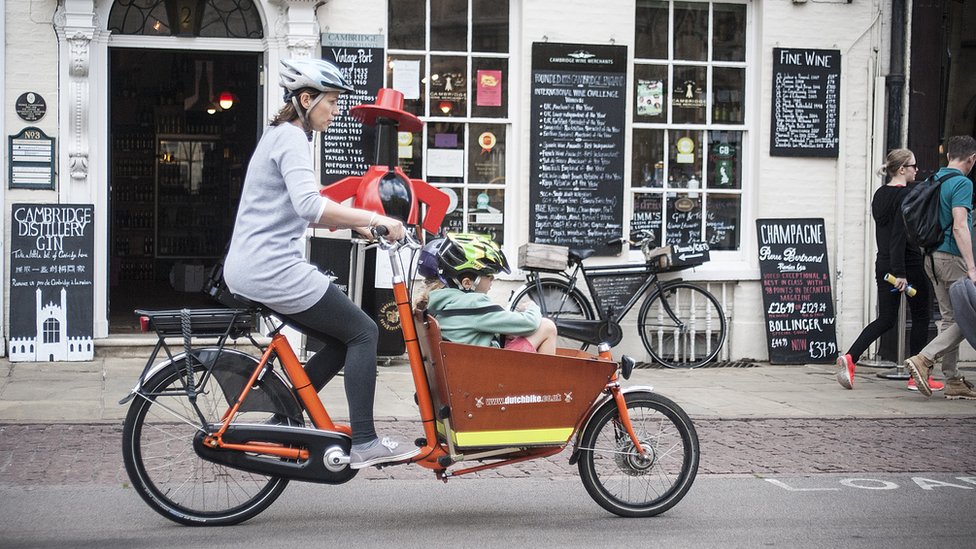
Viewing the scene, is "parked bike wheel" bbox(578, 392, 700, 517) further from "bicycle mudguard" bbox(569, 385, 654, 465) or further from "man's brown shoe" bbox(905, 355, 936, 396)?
"man's brown shoe" bbox(905, 355, 936, 396)

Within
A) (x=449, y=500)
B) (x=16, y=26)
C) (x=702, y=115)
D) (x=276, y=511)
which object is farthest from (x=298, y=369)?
(x=702, y=115)

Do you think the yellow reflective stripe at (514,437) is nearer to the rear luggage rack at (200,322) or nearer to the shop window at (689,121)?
the rear luggage rack at (200,322)

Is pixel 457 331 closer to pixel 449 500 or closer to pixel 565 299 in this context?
pixel 449 500

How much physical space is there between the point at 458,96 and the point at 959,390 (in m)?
5.04

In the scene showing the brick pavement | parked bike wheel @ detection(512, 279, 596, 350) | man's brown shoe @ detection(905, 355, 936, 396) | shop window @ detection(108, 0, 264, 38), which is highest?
shop window @ detection(108, 0, 264, 38)

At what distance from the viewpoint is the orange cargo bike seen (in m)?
4.92

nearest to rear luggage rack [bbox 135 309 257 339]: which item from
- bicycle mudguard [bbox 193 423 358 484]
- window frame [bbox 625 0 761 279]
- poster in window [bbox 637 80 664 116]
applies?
bicycle mudguard [bbox 193 423 358 484]

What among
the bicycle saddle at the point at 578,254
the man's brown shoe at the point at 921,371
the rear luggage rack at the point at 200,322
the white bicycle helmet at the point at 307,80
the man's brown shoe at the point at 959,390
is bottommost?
the man's brown shoe at the point at 959,390

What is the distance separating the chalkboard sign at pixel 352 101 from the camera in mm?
10297

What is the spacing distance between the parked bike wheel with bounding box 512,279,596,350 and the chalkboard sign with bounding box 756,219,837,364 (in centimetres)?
182

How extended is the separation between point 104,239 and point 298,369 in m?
5.82

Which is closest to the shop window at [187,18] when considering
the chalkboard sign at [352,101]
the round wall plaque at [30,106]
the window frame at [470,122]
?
the chalkboard sign at [352,101]

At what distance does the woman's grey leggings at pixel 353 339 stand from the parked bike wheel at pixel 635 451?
1.02m

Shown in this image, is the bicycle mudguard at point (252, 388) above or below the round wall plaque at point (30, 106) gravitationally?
below
